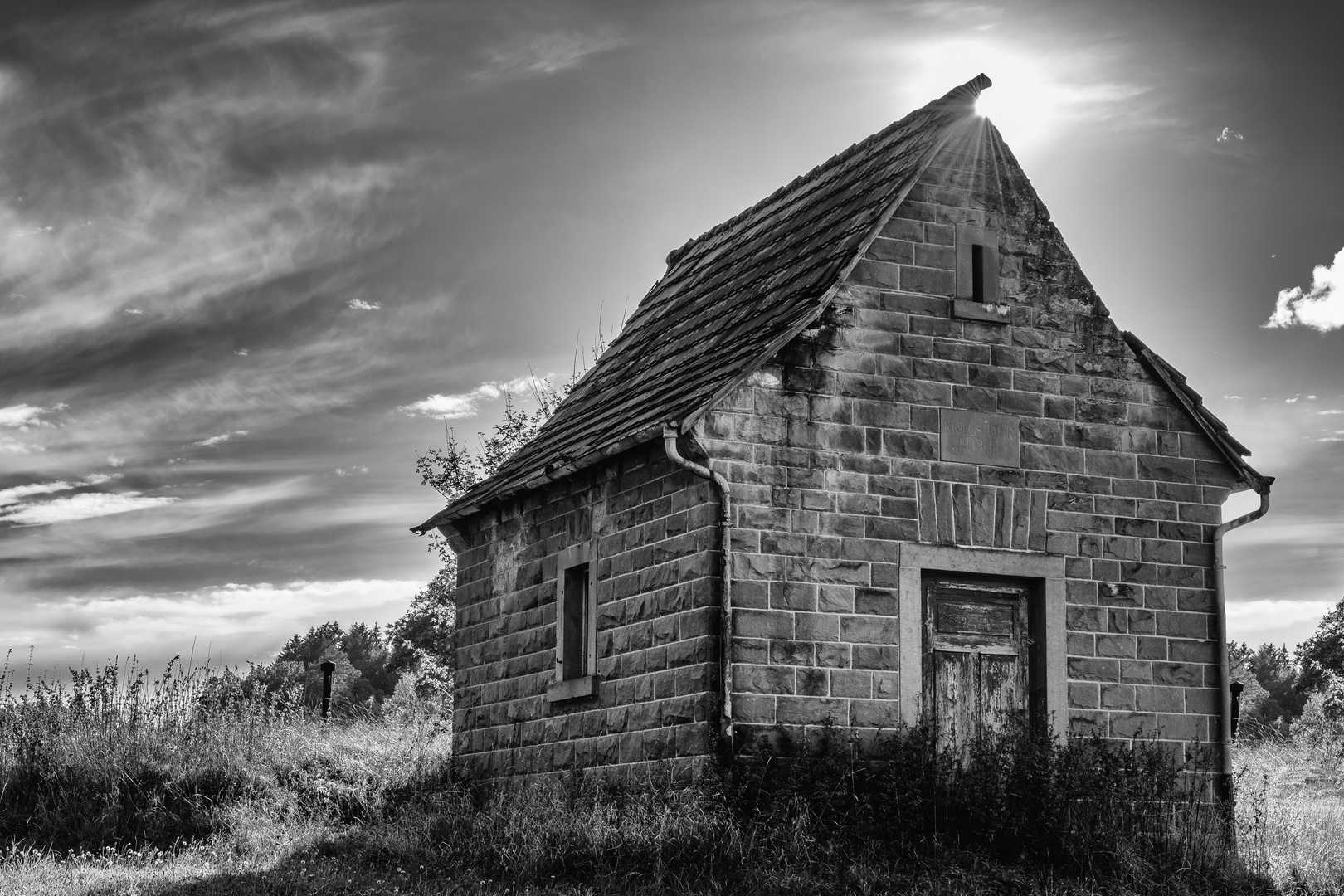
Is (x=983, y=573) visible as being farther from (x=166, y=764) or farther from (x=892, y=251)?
(x=166, y=764)

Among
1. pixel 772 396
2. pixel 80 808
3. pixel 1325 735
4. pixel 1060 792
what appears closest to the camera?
pixel 1060 792

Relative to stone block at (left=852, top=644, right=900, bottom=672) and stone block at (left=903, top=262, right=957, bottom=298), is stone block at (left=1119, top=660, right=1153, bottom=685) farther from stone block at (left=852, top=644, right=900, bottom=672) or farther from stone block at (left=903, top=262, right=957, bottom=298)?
stone block at (left=903, top=262, right=957, bottom=298)

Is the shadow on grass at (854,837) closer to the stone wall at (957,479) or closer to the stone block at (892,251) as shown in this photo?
the stone wall at (957,479)

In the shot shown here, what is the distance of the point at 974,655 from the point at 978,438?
1907mm

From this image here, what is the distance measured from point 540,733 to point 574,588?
1553 mm

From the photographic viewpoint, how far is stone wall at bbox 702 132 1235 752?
1159cm

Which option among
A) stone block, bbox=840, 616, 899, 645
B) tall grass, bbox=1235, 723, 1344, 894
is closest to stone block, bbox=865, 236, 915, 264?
stone block, bbox=840, 616, 899, 645

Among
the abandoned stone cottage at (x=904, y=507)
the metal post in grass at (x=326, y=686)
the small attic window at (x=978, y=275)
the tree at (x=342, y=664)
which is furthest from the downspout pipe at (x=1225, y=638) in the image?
the tree at (x=342, y=664)

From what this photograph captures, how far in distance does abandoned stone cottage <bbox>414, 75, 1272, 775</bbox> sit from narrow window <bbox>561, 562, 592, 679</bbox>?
0.02 metres

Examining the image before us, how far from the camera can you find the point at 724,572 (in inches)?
448

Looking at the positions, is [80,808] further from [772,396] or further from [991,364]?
[991,364]

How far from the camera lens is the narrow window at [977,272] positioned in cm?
1298

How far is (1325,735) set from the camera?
26719 mm

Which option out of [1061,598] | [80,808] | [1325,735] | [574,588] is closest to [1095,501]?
[1061,598]
